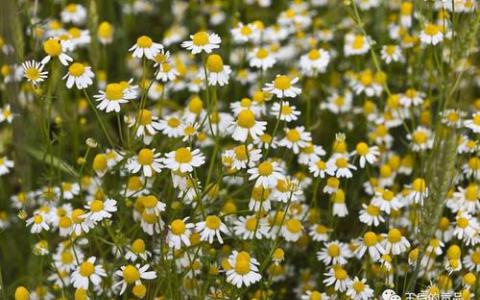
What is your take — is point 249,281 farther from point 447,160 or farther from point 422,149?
point 422,149

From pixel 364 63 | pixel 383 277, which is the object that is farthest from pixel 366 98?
pixel 383 277

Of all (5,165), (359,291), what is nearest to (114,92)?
(5,165)

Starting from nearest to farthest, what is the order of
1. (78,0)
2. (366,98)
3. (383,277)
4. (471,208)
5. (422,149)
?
(383,277)
(471,208)
(422,149)
(366,98)
(78,0)

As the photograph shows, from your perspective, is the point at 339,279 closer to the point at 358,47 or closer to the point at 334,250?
the point at 334,250

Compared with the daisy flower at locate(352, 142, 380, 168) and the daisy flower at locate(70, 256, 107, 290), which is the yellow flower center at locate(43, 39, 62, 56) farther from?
the daisy flower at locate(352, 142, 380, 168)

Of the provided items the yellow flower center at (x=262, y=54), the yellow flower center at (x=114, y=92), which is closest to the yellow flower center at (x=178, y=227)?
the yellow flower center at (x=114, y=92)

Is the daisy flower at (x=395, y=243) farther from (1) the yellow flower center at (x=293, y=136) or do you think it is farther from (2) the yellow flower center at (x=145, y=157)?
(2) the yellow flower center at (x=145, y=157)
